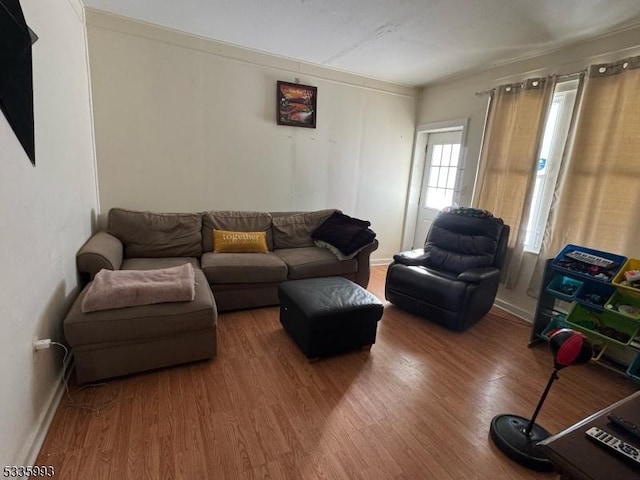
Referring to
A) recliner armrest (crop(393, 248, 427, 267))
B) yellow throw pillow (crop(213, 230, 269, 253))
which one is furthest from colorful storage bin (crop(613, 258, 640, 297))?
yellow throw pillow (crop(213, 230, 269, 253))

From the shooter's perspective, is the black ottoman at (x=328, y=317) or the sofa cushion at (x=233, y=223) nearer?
the black ottoman at (x=328, y=317)

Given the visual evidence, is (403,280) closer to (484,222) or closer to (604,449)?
(484,222)

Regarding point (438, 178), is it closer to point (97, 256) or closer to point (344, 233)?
point (344, 233)

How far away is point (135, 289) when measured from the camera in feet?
6.04

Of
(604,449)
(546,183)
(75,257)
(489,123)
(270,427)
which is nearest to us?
(604,449)

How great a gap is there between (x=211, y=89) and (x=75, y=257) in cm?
207

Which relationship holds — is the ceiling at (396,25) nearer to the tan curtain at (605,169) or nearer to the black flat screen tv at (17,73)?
the tan curtain at (605,169)

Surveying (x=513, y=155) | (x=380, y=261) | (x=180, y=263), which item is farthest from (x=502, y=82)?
(x=180, y=263)

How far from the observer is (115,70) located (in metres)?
2.80

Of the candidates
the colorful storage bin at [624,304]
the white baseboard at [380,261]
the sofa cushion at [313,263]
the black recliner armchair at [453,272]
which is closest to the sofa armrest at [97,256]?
the sofa cushion at [313,263]

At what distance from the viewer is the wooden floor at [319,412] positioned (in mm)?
1407

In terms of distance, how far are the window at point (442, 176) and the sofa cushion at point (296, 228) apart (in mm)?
1594

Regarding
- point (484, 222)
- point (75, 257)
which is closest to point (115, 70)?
point (75, 257)

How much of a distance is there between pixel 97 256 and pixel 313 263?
1758 mm
